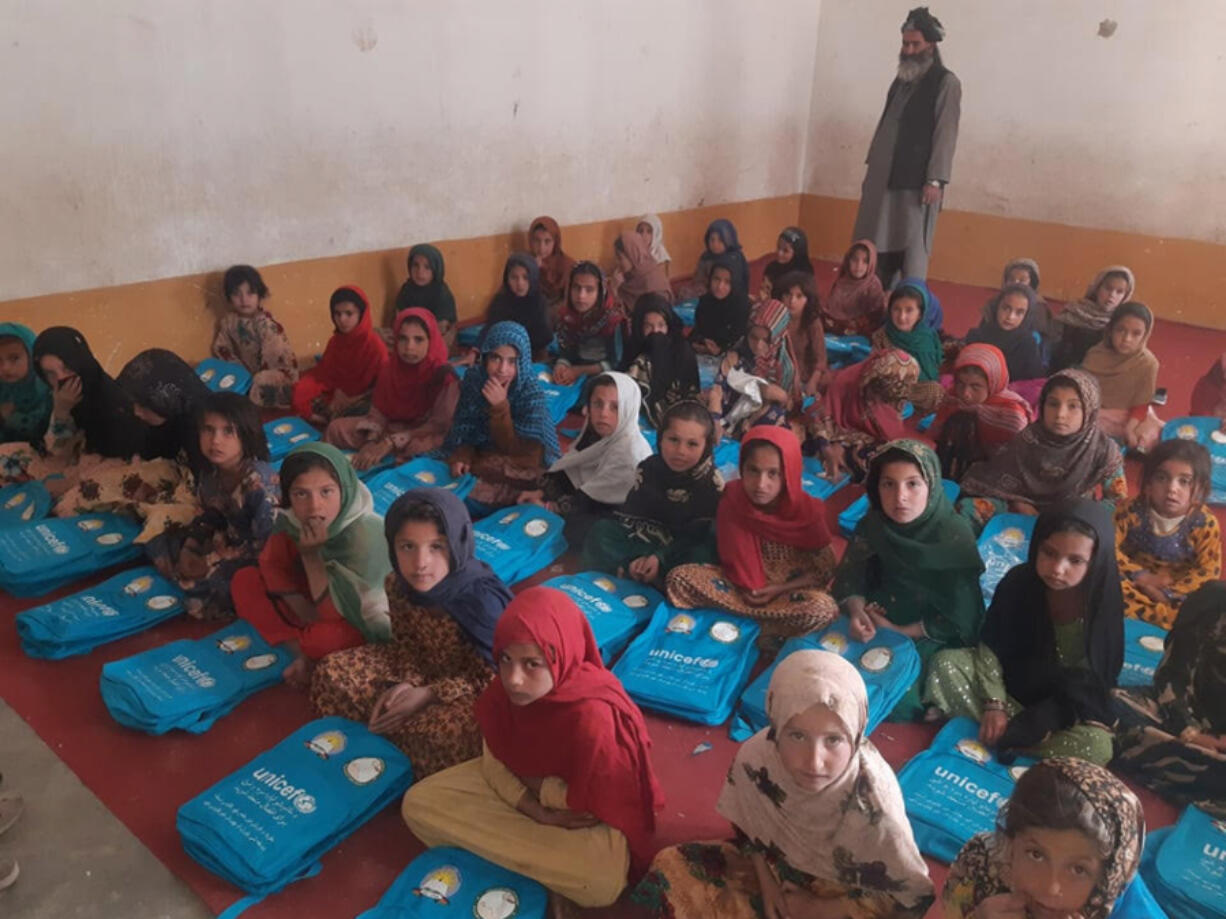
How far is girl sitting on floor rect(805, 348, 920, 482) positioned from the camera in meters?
4.07

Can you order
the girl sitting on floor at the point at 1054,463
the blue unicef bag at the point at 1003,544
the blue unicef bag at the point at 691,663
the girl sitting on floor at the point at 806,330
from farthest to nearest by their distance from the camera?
the girl sitting on floor at the point at 806,330, the girl sitting on floor at the point at 1054,463, the blue unicef bag at the point at 1003,544, the blue unicef bag at the point at 691,663

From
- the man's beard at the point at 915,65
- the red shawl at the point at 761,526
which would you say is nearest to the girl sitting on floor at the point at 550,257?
the man's beard at the point at 915,65

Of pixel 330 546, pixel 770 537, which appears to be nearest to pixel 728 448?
pixel 770 537

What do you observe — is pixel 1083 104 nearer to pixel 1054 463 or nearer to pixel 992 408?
pixel 992 408

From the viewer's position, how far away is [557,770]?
1.97 m

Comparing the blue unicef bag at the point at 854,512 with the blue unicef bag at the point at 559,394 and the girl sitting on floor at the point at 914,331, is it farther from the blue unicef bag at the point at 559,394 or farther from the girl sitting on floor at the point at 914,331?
the blue unicef bag at the point at 559,394

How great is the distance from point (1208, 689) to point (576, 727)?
157cm

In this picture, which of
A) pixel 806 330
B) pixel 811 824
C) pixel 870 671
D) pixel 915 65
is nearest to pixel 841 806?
pixel 811 824

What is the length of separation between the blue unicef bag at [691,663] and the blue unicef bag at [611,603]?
2.7 inches

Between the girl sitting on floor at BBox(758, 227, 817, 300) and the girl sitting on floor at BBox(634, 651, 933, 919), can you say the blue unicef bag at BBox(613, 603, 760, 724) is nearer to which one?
the girl sitting on floor at BBox(634, 651, 933, 919)

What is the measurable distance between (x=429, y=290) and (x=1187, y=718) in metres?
4.43

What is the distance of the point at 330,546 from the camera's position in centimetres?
262

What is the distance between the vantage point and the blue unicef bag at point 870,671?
2500mm

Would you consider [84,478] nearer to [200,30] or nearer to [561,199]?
[200,30]
